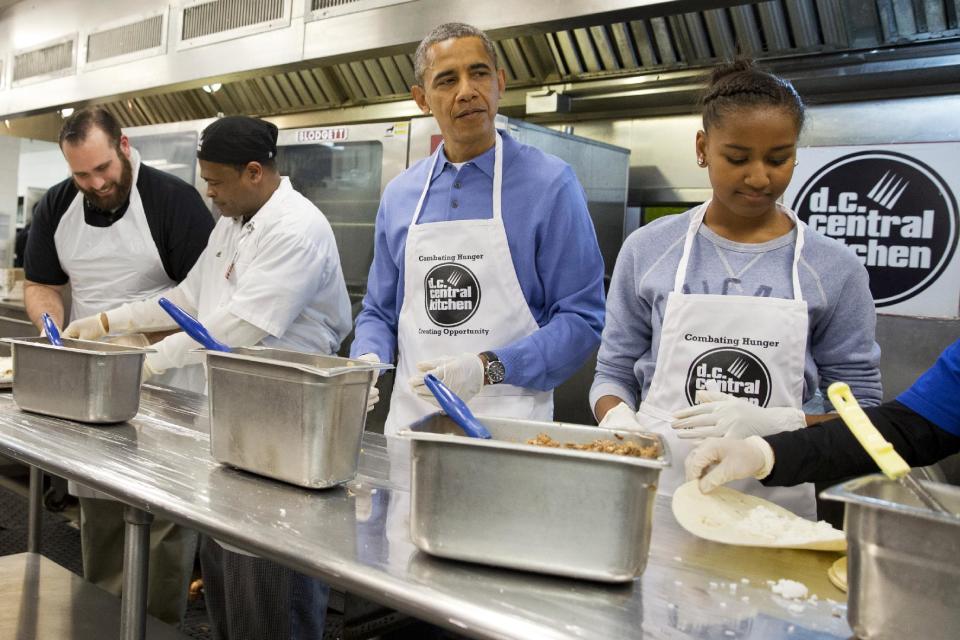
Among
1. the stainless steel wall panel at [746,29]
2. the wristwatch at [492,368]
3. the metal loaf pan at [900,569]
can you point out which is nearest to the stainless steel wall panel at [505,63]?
the stainless steel wall panel at [746,29]

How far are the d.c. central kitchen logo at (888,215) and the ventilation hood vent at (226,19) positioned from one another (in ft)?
8.03

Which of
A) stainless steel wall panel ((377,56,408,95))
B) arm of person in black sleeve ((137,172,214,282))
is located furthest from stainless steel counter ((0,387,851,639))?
stainless steel wall panel ((377,56,408,95))

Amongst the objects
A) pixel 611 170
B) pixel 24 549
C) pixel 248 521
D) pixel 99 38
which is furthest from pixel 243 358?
pixel 99 38

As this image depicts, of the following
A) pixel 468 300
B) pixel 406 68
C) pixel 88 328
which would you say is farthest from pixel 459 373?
pixel 406 68

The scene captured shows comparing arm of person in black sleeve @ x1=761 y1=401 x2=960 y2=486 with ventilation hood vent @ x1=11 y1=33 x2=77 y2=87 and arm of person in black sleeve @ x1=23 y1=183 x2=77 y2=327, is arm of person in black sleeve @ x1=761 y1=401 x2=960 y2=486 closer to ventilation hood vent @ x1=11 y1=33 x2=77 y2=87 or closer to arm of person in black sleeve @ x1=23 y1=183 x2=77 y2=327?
arm of person in black sleeve @ x1=23 y1=183 x2=77 y2=327

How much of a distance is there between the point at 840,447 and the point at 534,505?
1.83 feet

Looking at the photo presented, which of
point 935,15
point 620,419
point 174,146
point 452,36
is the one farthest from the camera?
point 174,146

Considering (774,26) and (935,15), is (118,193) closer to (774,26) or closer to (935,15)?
(774,26)

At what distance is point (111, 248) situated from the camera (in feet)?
9.14

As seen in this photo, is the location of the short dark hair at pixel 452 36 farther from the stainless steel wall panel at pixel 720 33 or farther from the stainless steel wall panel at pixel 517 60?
the stainless steel wall panel at pixel 517 60

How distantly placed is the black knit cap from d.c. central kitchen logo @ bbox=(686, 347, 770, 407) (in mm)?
1415

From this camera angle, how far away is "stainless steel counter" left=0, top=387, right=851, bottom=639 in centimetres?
86

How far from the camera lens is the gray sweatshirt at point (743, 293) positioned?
5.08 feet

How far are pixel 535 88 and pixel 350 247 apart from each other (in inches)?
41.2
